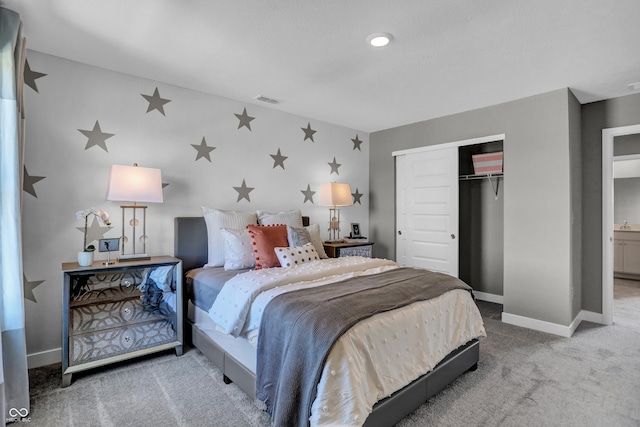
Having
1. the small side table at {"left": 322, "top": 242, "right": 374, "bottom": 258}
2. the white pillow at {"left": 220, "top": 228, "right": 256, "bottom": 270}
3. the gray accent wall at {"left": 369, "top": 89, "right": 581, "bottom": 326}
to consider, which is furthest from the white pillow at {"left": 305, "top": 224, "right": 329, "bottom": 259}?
the gray accent wall at {"left": 369, "top": 89, "right": 581, "bottom": 326}

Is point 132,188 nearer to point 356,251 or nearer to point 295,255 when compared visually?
point 295,255

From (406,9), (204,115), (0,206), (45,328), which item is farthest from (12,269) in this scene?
(406,9)

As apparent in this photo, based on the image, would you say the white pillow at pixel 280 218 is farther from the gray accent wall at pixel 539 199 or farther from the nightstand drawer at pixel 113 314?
the gray accent wall at pixel 539 199

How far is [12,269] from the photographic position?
1.97 metres

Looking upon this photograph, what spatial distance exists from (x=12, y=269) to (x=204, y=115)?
2.13 m

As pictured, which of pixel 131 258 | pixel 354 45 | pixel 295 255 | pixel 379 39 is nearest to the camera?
pixel 379 39

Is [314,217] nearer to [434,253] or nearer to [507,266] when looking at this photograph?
[434,253]

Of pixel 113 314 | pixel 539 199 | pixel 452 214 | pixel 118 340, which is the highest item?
pixel 539 199

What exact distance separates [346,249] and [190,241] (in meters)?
1.87

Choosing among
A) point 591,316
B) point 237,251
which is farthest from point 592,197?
point 237,251

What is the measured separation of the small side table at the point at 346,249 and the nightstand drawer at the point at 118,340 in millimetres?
1943

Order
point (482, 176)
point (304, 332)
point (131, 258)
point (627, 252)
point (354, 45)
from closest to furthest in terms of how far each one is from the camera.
A: point (304, 332)
point (354, 45)
point (131, 258)
point (482, 176)
point (627, 252)

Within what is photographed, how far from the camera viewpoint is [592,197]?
377 cm

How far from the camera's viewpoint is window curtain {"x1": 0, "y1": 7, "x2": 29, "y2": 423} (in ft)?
6.40
